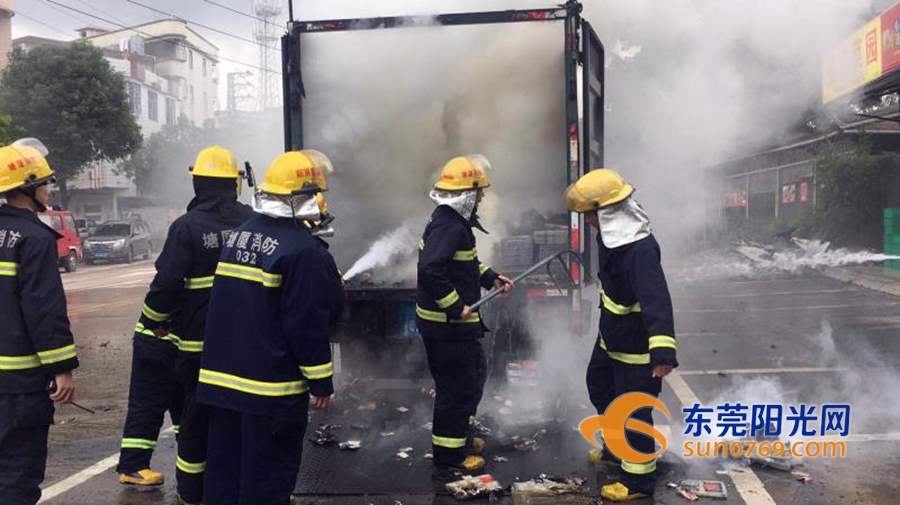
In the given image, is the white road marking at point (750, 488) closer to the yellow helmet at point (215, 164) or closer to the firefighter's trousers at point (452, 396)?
the firefighter's trousers at point (452, 396)

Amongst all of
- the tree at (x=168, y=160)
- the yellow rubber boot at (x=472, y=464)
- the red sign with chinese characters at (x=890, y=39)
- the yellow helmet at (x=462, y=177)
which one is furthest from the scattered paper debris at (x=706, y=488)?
the tree at (x=168, y=160)

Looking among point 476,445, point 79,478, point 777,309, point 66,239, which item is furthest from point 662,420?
point 66,239

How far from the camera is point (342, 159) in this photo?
21.7 ft

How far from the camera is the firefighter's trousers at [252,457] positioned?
307 cm

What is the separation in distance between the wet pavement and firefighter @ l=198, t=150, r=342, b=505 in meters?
1.10

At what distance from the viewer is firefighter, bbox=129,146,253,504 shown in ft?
12.8

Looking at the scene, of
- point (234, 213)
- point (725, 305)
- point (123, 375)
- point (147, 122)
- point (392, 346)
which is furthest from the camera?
point (147, 122)

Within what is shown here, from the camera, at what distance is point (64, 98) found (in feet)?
87.5

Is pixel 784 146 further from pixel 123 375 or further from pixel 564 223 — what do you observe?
pixel 123 375

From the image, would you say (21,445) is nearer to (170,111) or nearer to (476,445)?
(476,445)

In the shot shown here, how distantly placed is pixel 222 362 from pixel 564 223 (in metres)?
3.79

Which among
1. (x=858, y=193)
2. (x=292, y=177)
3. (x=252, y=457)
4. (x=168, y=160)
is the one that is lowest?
(x=252, y=457)

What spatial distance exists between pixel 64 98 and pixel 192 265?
26.5 m

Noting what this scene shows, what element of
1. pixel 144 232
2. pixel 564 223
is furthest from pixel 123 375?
pixel 144 232
